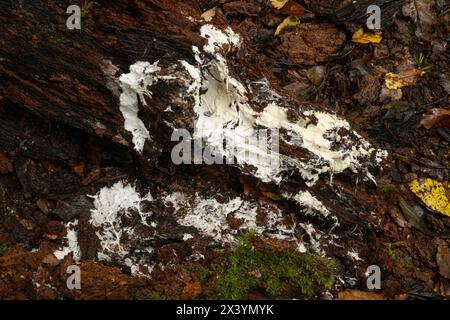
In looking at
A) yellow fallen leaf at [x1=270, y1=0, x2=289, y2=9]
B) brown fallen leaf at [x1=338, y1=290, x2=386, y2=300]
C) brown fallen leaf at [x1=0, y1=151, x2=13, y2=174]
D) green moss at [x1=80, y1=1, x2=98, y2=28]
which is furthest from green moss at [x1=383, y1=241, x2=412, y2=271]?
brown fallen leaf at [x1=0, y1=151, x2=13, y2=174]

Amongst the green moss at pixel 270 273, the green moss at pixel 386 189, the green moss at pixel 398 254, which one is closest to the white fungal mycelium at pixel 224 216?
the green moss at pixel 270 273

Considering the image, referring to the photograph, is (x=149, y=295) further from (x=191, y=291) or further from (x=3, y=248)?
(x=3, y=248)

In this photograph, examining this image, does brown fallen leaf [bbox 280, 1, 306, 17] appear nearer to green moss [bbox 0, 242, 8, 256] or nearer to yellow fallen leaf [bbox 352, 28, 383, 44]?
yellow fallen leaf [bbox 352, 28, 383, 44]

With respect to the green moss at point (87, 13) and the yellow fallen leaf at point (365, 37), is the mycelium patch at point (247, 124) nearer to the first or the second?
the green moss at point (87, 13)

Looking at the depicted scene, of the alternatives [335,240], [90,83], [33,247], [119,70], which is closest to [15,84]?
[90,83]

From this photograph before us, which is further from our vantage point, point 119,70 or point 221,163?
point 221,163

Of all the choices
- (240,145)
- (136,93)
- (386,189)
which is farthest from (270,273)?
(136,93)

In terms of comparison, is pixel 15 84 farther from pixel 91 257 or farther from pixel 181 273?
pixel 181 273
